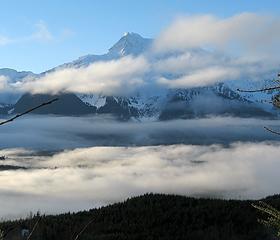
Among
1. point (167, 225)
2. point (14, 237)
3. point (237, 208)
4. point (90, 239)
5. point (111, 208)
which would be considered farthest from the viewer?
point (111, 208)

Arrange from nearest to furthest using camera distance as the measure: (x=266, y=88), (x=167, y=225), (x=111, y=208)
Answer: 1. (x=266, y=88)
2. (x=167, y=225)
3. (x=111, y=208)

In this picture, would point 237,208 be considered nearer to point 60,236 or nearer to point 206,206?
point 206,206

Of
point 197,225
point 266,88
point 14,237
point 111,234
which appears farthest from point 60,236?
point 266,88

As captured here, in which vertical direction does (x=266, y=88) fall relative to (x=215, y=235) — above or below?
above

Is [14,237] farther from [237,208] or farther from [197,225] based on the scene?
[237,208]

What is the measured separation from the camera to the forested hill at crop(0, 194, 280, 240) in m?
77.3

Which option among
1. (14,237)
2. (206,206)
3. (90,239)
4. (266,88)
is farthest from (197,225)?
(266,88)

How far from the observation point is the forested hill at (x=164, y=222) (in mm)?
77312

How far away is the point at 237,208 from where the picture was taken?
9119 cm

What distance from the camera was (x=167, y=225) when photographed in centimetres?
8438

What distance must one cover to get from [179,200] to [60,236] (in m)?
26.3

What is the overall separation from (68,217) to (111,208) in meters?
7.60

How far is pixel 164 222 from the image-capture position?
85.9m

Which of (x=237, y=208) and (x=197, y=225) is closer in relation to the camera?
(x=197, y=225)
